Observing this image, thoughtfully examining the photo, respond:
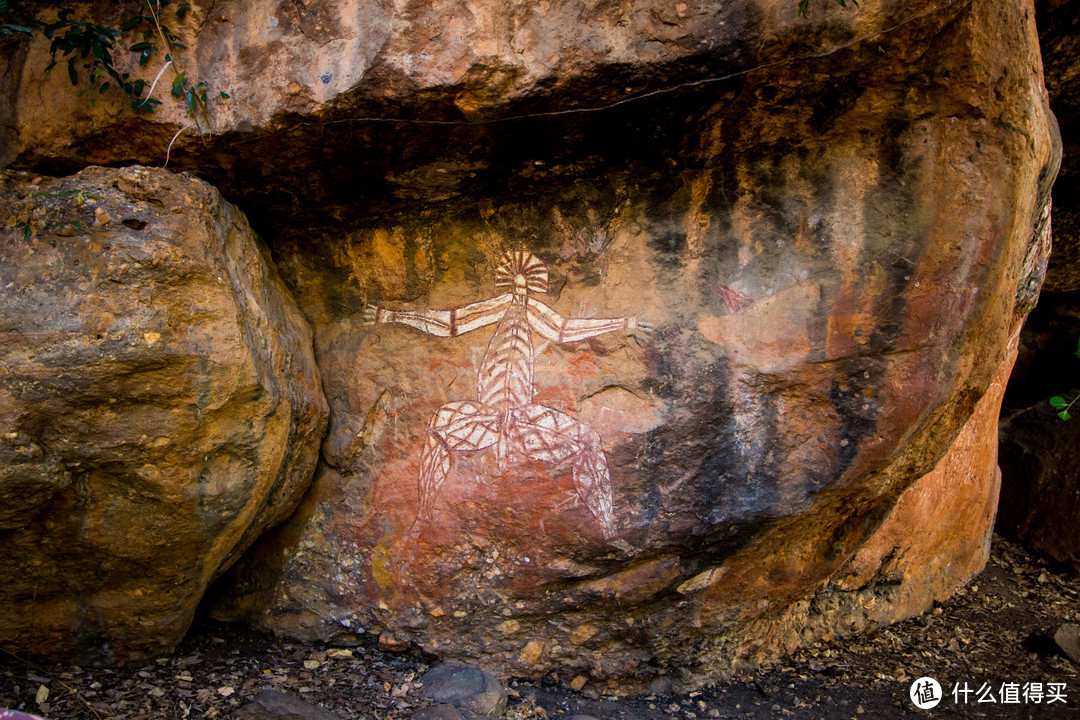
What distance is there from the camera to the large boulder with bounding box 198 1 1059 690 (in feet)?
8.12

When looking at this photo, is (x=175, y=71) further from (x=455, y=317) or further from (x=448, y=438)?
(x=448, y=438)

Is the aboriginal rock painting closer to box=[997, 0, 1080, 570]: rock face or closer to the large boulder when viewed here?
the large boulder

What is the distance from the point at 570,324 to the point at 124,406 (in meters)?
1.62

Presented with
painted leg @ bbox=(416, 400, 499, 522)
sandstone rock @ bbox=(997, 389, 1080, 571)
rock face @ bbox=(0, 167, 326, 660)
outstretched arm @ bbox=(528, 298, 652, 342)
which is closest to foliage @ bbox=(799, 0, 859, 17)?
outstretched arm @ bbox=(528, 298, 652, 342)

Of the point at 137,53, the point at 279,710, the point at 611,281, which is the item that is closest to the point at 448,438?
the point at 611,281

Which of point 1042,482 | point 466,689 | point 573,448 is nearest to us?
point 466,689

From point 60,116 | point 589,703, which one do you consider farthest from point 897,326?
point 60,116

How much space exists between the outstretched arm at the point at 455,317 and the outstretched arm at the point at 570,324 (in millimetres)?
138

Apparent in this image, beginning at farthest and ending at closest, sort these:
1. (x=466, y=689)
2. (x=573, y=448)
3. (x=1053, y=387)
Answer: (x=1053, y=387) → (x=573, y=448) → (x=466, y=689)

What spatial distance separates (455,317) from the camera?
2.98 m

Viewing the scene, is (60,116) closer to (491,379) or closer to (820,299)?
(491,379)

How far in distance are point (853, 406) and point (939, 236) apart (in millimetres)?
680

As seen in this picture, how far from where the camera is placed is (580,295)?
114 inches

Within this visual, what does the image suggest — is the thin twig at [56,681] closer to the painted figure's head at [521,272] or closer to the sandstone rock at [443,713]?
the sandstone rock at [443,713]
